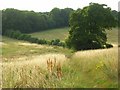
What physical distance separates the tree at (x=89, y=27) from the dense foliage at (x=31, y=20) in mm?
57750

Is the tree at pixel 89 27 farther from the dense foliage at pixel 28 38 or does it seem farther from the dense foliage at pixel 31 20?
the dense foliage at pixel 31 20

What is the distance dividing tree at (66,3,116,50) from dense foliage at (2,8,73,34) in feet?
189

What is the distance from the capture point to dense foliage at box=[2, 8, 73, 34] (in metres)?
100

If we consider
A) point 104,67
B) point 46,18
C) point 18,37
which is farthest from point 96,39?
point 46,18

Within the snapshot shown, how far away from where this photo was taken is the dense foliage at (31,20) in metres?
100

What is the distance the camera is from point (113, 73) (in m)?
11.5

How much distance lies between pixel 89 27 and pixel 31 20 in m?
65.5

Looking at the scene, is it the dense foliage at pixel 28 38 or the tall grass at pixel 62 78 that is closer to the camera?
the tall grass at pixel 62 78

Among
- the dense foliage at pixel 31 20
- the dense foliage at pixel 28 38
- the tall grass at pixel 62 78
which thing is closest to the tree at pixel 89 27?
the tall grass at pixel 62 78

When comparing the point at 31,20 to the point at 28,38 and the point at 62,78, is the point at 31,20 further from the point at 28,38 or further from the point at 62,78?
the point at 62,78

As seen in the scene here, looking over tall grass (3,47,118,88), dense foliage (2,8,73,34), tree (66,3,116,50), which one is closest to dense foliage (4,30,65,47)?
dense foliage (2,8,73,34)

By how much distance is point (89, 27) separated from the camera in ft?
134

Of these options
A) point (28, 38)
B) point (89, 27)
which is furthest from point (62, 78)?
point (28, 38)

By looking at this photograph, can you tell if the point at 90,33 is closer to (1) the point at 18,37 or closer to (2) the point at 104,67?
(2) the point at 104,67
